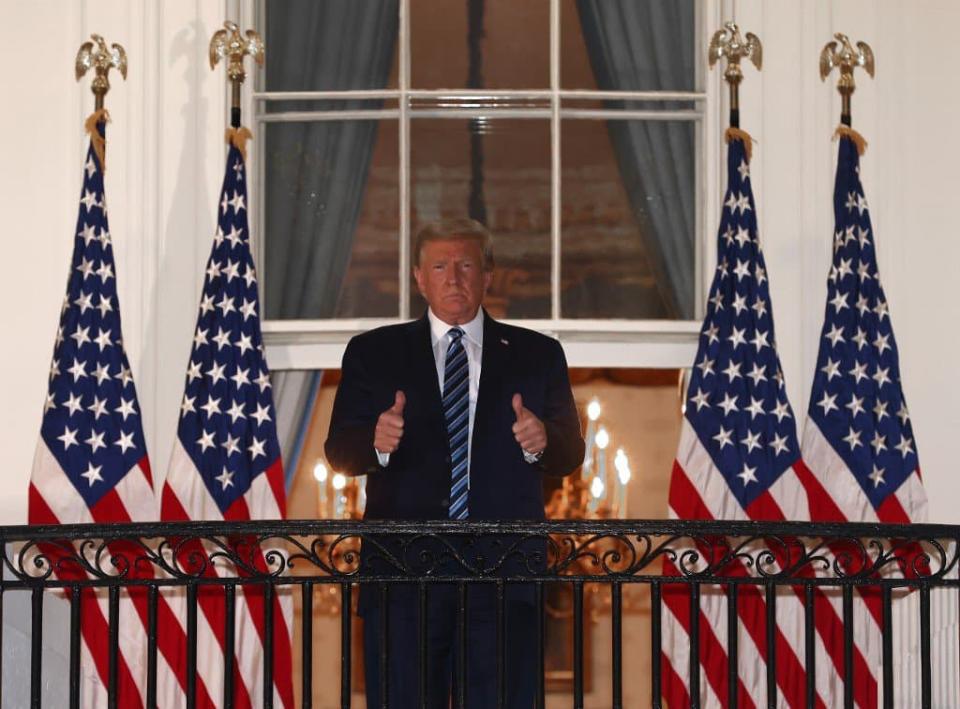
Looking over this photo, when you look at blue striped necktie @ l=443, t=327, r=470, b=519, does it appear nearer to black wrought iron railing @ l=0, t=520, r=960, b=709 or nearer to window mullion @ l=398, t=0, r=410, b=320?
black wrought iron railing @ l=0, t=520, r=960, b=709

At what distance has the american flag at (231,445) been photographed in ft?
18.2

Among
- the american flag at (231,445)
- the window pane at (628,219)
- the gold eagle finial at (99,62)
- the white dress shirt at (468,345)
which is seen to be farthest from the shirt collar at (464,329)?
the gold eagle finial at (99,62)

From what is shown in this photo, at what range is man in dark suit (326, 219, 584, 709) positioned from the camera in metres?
4.43

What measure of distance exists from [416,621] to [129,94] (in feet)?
8.90

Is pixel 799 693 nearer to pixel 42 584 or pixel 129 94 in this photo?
pixel 42 584

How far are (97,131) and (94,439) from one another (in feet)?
3.62

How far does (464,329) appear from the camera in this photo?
4.83 metres

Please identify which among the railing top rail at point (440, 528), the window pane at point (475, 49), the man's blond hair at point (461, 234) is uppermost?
the window pane at point (475, 49)

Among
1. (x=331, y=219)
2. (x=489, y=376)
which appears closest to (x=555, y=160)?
(x=331, y=219)

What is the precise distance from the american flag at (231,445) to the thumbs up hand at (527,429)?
148 centimetres

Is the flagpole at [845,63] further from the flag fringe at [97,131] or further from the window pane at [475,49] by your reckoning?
the flag fringe at [97,131]

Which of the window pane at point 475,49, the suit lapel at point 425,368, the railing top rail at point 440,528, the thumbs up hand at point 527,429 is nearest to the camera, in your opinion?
the railing top rail at point 440,528

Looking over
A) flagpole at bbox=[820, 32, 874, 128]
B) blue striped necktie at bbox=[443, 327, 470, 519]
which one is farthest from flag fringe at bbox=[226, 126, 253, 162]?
flagpole at bbox=[820, 32, 874, 128]

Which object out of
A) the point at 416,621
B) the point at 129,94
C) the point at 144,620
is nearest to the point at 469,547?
the point at 416,621
